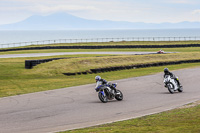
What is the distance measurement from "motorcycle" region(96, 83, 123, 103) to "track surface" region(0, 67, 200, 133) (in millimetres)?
297

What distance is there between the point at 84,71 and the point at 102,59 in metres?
5.40

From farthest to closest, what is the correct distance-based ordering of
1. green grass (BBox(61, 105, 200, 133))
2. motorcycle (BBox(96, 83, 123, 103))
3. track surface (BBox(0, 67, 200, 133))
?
motorcycle (BBox(96, 83, 123, 103)), track surface (BBox(0, 67, 200, 133)), green grass (BBox(61, 105, 200, 133))

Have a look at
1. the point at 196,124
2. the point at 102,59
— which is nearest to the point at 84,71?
the point at 102,59

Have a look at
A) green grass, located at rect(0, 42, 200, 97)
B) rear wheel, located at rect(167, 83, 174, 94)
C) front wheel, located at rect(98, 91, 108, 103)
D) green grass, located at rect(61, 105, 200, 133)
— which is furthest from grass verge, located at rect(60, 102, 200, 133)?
green grass, located at rect(0, 42, 200, 97)

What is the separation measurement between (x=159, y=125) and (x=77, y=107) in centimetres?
569

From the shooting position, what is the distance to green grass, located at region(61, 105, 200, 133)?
9.80 metres

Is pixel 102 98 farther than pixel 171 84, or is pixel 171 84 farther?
pixel 171 84

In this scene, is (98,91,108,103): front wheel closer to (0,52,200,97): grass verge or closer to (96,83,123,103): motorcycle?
(96,83,123,103): motorcycle

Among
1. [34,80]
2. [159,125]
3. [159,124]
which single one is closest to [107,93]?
[159,124]

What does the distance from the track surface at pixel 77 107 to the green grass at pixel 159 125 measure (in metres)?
0.97

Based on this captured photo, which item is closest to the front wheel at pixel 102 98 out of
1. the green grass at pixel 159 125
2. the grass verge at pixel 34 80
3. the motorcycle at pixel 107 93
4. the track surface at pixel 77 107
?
the motorcycle at pixel 107 93

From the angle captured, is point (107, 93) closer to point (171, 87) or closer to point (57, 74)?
point (171, 87)

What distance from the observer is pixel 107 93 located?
17234mm

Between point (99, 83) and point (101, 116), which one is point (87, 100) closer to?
point (99, 83)
